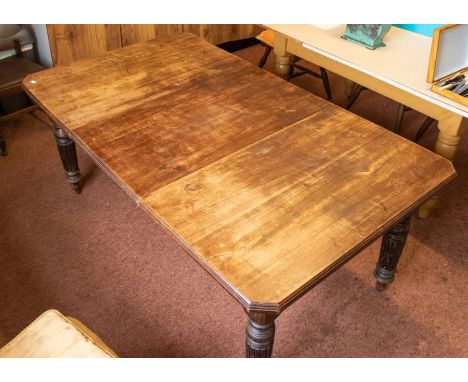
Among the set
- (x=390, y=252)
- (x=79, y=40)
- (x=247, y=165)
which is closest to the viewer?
(x=247, y=165)

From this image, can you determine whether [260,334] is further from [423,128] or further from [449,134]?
[423,128]

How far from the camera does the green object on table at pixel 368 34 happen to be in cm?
218

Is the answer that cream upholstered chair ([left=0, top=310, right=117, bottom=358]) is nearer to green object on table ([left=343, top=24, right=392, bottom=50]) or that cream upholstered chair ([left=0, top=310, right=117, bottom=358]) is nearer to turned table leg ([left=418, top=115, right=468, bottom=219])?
turned table leg ([left=418, top=115, right=468, bottom=219])

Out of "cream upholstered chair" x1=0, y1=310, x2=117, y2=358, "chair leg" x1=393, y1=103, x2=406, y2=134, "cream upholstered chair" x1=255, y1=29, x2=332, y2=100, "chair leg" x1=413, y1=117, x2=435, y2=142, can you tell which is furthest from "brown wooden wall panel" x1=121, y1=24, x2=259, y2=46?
"cream upholstered chair" x1=0, y1=310, x2=117, y2=358

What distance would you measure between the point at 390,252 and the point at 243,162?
2.22 ft

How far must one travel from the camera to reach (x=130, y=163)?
1616mm

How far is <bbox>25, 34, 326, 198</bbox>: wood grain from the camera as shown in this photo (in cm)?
165

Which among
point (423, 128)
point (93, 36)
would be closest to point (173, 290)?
point (423, 128)

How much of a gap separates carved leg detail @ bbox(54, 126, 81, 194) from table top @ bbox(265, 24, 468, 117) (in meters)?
1.17

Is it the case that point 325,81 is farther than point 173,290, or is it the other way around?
point 325,81

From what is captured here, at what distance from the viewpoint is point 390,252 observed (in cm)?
183

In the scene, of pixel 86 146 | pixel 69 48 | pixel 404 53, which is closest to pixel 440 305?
pixel 404 53

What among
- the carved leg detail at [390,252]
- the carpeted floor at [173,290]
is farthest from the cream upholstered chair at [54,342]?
the carved leg detail at [390,252]

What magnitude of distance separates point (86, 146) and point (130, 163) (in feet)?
0.63
